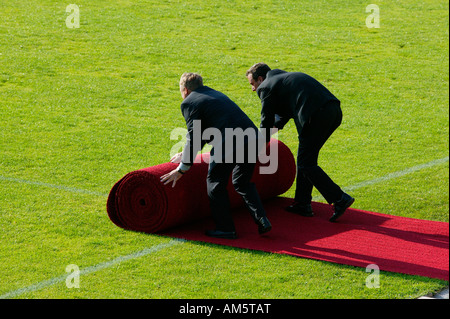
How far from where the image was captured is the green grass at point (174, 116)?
7641 millimetres

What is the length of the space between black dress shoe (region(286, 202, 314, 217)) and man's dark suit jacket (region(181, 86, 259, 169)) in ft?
5.16

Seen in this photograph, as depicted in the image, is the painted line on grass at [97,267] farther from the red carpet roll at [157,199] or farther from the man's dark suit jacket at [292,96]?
the man's dark suit jacket at [292,96]

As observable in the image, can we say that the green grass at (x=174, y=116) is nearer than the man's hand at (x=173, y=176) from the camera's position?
Yes

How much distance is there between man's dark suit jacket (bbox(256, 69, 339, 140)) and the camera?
905cm

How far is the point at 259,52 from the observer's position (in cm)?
1927

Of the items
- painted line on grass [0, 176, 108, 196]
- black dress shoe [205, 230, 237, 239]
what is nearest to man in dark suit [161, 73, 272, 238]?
black dress shoe [205, 230, 237, 239]

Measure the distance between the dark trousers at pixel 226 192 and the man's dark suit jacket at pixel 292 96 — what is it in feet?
2.40

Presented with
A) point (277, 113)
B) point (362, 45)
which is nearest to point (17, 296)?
point (277, 113)

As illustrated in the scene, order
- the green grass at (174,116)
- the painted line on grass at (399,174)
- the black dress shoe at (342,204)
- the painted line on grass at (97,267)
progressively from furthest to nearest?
the painted line on grass at (399,174) → the black dress shoe at (342,204) → the green grass at (174,116) → the painted line on grass at (97,267)

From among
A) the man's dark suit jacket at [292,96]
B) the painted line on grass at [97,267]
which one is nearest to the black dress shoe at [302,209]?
the man's dark suit jacket at [292,96]

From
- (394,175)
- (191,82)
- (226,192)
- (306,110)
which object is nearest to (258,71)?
(306,110)

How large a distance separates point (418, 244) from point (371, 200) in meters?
2.21

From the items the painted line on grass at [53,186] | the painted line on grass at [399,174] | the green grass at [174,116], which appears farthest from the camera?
the painted line on grass at [399,174]

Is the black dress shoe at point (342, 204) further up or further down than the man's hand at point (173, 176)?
further down
